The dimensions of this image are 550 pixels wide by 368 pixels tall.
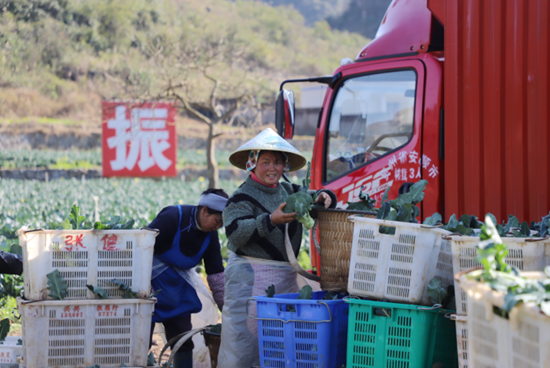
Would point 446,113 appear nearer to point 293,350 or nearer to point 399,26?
point 399,26

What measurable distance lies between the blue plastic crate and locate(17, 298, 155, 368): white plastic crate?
0.71 meters

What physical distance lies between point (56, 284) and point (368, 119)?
3.20 meters

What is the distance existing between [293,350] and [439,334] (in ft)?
2.61

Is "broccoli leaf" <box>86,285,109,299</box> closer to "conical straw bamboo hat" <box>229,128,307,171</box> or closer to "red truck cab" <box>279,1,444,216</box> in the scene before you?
"conical straw bamboo hat" <box>229,128,307,171</box>

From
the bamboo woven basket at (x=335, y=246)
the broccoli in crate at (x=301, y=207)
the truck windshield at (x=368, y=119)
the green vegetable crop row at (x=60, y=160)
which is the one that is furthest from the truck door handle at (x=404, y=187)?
the green vegetable crop row at (x=60, y=160)

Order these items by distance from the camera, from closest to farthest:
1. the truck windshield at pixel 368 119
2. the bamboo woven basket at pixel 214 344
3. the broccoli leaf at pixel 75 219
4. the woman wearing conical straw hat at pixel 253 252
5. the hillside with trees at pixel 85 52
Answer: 1. the broccoli leaf at pixel 75 219
2. the woman wearing conical straw hat at pixel 253 252
3. the bamboo woven basket at pixel 214 344
4. the truck windshield at pixel 368 119
5. the hillside with trees at pixel 85 52

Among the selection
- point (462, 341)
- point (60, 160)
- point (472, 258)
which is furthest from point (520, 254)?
point (60, 160)

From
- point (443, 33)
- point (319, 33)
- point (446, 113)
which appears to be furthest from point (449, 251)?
point (319, 33)

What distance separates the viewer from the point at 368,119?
16.9ft

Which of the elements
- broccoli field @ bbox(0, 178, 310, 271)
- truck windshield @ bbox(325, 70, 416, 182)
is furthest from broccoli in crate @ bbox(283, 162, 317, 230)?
broccoli field @ bbox(0, 178, 310, 271)

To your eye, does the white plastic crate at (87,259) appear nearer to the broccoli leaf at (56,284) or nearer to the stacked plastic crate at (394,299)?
the broccoli leaf at (56,284)

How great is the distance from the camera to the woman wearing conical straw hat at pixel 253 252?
11.5 feet

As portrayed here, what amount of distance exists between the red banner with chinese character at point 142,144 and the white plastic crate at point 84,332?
17922 millimetres

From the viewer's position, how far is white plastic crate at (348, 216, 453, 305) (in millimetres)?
2768
